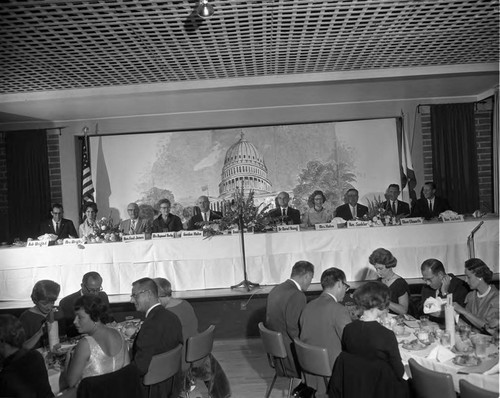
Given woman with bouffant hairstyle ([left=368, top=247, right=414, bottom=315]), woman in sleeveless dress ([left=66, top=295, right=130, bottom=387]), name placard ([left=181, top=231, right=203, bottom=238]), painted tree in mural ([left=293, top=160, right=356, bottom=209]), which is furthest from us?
painted tree in mural ([left=293, top=160, right=356, bottom=209])

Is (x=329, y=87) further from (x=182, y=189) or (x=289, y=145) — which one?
(x=182, y=189)

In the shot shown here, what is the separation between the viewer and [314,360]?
3.73 metres

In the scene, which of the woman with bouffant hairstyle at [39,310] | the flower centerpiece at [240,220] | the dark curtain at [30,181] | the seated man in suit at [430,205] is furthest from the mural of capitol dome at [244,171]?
the woman with bouffant hairstyle at [39,310]

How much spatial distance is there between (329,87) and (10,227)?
5880 millimetres

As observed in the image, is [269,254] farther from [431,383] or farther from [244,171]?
[431,383]

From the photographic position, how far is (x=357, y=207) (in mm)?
8867

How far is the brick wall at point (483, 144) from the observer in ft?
32.9

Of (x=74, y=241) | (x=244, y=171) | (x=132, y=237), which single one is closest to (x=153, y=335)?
(x=132, y=237)

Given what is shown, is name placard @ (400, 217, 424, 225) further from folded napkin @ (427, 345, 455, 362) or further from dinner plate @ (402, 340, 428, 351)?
folded napkin @ (427, 345, 455, 362)

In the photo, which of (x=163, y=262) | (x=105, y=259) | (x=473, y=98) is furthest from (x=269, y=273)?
(x=473, y=98)

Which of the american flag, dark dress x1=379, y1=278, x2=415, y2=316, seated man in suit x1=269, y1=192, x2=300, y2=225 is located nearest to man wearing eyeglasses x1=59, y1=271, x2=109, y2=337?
dark dress x1=379, y1=278, x2=415, y2=316

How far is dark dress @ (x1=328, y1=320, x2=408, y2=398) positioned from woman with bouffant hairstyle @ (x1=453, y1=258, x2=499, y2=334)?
1.23m

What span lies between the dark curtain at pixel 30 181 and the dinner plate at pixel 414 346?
782cm

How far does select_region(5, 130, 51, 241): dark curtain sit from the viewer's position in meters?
10.2
